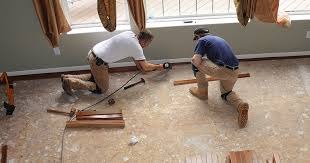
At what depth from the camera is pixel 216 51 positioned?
344 centimetres

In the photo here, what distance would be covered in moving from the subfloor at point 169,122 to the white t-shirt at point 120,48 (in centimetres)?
46

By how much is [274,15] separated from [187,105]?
1342 millimetres

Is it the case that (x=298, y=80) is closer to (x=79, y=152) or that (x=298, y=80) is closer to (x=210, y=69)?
(x=210, y=69)

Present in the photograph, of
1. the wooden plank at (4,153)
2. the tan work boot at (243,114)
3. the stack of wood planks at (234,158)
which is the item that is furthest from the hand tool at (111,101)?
the tan work boot at (243,114)

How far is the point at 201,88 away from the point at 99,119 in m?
1.07

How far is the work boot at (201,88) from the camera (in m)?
3.69

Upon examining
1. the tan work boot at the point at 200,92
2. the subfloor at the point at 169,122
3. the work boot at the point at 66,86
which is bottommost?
the subfloor at the point at 169,122

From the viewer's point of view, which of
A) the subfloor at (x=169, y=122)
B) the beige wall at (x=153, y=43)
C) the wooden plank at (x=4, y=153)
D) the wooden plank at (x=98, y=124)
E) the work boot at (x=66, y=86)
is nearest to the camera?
the wooden plank at (x=4, y=153)

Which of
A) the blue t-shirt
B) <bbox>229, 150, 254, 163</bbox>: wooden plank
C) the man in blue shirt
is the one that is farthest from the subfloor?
the blue t-shirt

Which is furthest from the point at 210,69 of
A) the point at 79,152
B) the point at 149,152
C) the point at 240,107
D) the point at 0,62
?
the point at 0,62

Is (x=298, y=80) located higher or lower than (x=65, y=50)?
lower

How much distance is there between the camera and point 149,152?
10.7ft

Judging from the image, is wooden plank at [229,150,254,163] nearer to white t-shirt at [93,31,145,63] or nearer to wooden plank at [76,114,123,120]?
wooden plank at [76,114,123,120]

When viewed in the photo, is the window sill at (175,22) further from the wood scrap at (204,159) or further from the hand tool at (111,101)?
the wood scrap at (204,159)
